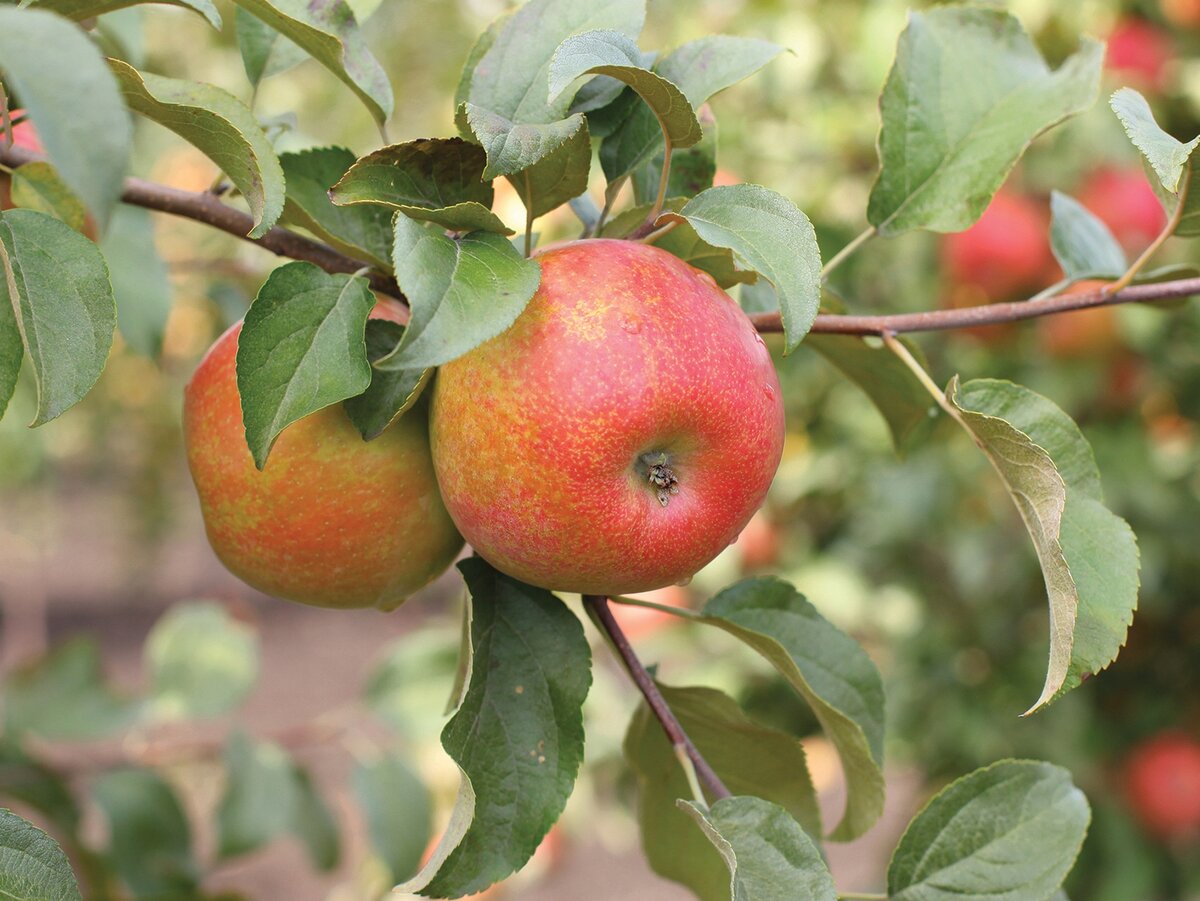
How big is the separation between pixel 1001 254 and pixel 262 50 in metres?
1.19

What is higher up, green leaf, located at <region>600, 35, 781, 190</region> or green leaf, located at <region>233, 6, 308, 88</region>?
green leaf, located at <region>600, 35, 781, 190</region>

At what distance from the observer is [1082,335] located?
5.27 feet

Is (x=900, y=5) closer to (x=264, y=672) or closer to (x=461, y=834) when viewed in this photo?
(x=461, y=834)

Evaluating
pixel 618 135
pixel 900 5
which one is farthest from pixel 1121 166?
pixel 618 135

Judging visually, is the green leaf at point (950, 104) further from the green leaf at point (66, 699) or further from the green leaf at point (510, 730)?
the green leaf at point (66, 699)

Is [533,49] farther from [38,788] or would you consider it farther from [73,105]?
[38,788]

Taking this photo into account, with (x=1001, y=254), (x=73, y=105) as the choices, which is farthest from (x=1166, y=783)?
(x=73, y=105)

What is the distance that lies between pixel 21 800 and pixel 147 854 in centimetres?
16

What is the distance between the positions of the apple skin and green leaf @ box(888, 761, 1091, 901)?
0.76 feet

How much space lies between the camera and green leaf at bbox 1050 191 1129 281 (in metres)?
0.76

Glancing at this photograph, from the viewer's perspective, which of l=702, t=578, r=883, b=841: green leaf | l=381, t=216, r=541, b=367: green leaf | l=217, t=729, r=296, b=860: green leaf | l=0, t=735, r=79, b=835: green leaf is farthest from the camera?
l=217, t=729, r=296, b=860: green leaf

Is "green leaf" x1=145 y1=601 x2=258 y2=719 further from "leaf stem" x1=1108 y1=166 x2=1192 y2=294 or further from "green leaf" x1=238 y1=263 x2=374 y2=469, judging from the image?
"leaf stem" x1=1108 y1=166 x2=1192 y2=294

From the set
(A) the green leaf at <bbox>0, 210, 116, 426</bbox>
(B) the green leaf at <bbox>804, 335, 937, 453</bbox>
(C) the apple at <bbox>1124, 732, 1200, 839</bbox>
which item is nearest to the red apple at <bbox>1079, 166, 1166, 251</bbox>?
(C) the apple at <bbox>1124, 732, 1200, 839</bbox>

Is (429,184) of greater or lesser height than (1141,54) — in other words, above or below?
above
